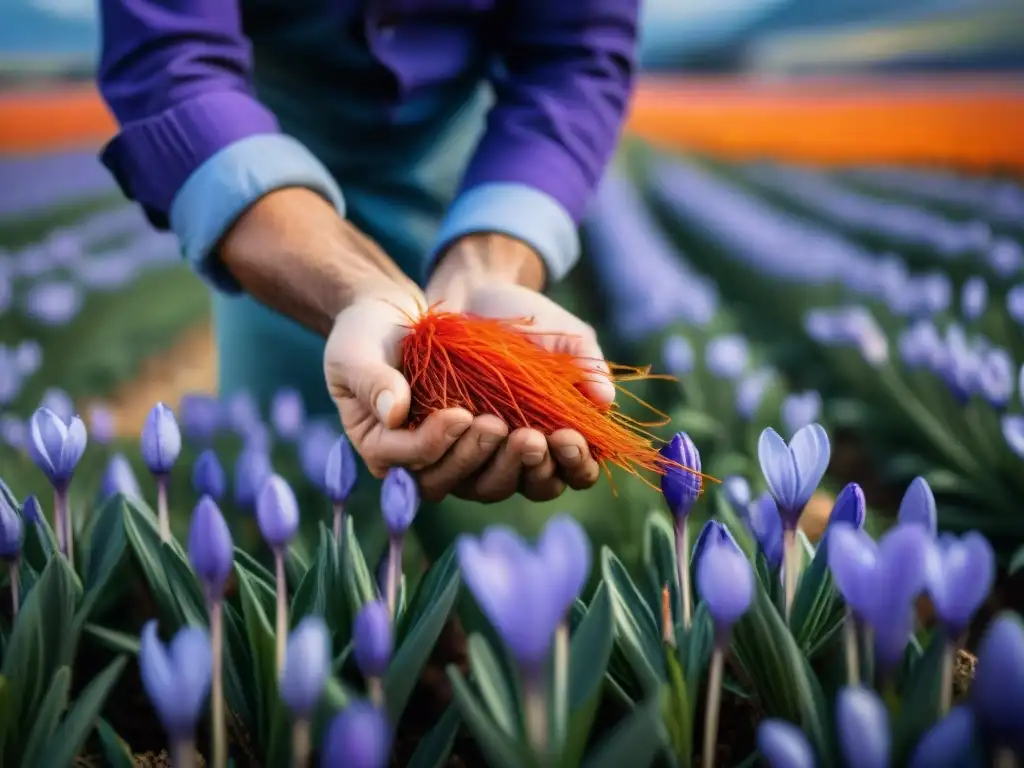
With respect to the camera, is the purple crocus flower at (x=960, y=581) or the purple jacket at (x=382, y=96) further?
the purple jacket at (x=382, y=96)

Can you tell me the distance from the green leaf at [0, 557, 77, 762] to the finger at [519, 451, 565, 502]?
13.7 inches

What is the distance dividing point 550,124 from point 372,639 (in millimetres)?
744

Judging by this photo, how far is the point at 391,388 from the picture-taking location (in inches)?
27.1

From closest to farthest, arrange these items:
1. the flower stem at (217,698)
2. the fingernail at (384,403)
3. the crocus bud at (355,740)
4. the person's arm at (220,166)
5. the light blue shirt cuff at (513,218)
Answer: the crocus bud at (355,740) < the flower stem at (217,698) < the fingernail at (384,403) < the person's arm at (220,166) < the light blue shirt cuff at (513,218)

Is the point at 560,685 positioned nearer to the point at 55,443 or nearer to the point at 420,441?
the point at 420,441

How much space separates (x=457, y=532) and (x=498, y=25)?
0.70 meters

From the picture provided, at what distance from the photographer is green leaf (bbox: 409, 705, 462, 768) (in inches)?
21.6

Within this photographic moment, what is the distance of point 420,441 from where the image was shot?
2.25 ft

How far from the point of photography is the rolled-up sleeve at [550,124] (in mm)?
973

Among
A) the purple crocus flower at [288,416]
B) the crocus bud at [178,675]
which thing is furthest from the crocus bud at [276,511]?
the purple crocus flower at [288,416]

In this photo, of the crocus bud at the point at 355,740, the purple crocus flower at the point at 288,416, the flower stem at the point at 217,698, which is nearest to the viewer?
the crocus bud at the point at 355,740

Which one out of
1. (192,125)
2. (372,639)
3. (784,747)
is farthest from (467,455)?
(192,125)

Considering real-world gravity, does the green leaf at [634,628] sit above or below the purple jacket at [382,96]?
below

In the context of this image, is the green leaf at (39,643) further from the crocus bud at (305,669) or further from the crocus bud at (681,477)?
the crocus bud at (681,477)
